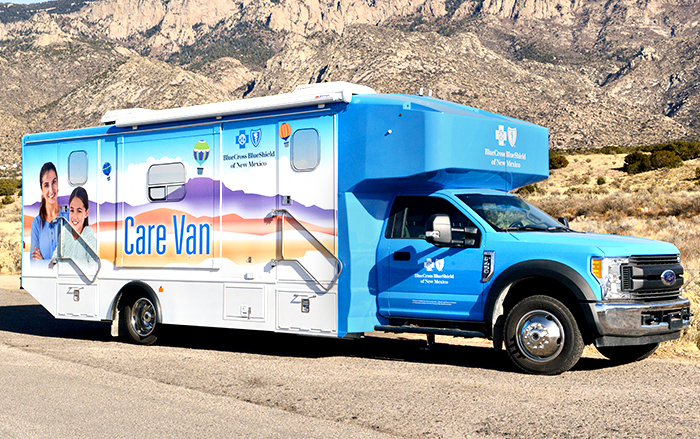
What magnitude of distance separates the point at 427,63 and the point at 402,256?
73909mm

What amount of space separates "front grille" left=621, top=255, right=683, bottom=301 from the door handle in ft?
7.91

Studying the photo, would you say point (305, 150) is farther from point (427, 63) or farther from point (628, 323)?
point (427, 63)

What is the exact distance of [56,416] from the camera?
716cm

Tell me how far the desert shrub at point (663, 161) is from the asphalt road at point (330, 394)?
40693 millimetres

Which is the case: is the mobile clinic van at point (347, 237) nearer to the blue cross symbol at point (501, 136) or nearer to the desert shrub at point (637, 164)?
the blue cross symbol at point (501, 136)

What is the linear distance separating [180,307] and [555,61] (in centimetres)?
11654

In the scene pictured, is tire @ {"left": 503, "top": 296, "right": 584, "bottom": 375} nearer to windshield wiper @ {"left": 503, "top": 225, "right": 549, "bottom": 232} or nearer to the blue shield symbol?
windshield wiper @ {"left": 503, "top": 225, "right": 549, "bottom": 232}

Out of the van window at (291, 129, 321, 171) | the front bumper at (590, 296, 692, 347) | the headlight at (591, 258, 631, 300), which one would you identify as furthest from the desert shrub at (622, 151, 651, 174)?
the headlight at (591, 258, 631, 300)

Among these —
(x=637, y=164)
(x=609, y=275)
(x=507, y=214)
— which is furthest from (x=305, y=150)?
(x=637, y=164)

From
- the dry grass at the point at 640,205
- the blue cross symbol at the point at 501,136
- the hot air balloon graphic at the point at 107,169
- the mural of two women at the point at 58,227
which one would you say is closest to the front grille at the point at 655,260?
the dry grass at the point at 640,205

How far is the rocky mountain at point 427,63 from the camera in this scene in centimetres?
8038

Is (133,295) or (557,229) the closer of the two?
(557,229)

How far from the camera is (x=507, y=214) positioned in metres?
9.66

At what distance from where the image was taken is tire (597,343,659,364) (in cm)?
954
